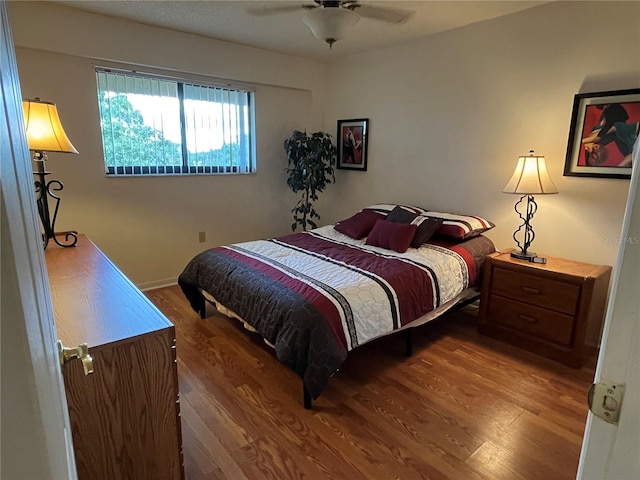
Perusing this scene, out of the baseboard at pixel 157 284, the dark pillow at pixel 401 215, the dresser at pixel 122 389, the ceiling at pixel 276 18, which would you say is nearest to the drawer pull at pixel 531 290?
the dark pillow at pixel 401 215

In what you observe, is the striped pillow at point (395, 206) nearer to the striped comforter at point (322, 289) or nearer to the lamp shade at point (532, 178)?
the striped comforter at point (322, 289)


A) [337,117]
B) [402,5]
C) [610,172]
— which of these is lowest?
[610,172]

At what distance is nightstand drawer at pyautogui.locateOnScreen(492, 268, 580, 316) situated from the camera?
94.4 inches

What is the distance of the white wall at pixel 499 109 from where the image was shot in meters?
2.55

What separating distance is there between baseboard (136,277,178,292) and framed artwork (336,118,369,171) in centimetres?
224

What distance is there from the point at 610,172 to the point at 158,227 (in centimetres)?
370

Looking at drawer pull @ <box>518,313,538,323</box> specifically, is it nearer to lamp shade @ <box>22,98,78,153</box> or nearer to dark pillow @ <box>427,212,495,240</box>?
dark pillow @ <box>427,212,495,240</box>

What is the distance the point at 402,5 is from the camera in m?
2.73

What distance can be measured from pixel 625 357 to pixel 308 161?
3.74 m

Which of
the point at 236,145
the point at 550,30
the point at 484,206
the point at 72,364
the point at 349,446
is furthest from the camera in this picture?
the point at 236,145

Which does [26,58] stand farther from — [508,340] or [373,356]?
[508,340]

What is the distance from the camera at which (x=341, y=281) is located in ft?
7.37

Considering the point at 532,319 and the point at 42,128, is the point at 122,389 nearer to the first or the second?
the point at 42,128

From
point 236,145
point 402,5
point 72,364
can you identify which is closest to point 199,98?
point 236,145
